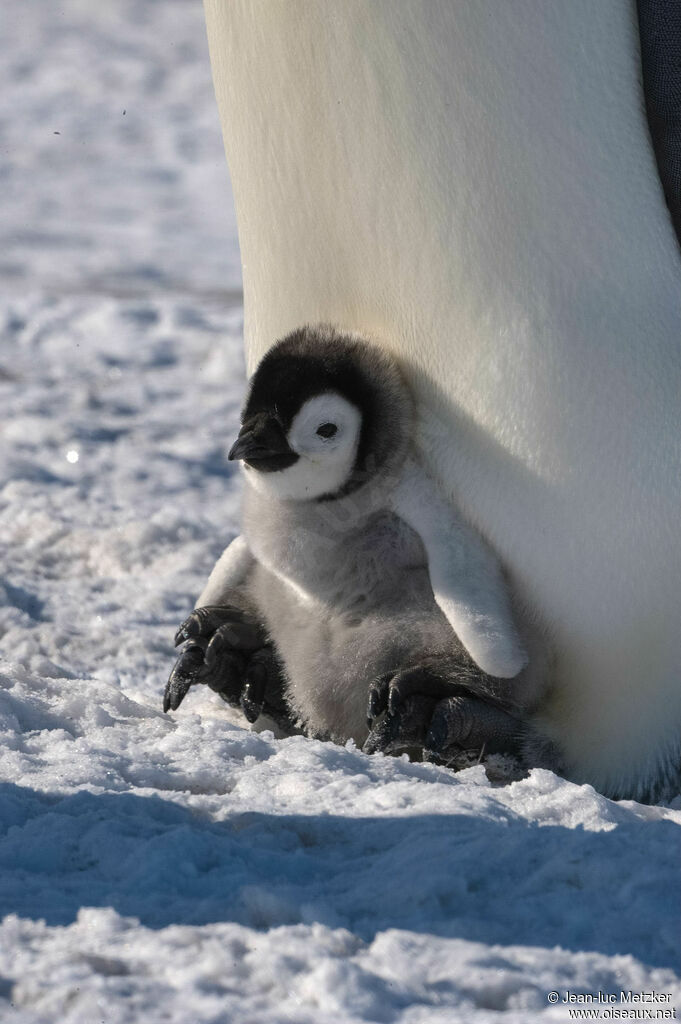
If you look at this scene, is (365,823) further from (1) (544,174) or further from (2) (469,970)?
(1) (544,174)

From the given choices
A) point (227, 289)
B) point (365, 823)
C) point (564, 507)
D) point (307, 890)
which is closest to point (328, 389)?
point (564, 507)

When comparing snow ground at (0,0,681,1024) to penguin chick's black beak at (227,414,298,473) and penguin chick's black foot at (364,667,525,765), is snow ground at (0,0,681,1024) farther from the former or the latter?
penguin chick's black beak at (227,414,298,473)

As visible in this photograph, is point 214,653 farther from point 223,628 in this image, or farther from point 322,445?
point 322,445

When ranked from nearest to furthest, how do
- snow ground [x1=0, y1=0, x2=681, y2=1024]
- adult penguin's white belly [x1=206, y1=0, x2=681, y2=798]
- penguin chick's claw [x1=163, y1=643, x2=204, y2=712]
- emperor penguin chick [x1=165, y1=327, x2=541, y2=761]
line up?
snow ground [x1=0, y1=0, x2=681, y2=1024]
adult penguin's white belly [x1=206, y1=0, x2=681, y2=798]
emperor penguin chick [x1=165, y1=327, x2=541, y2=761]
penguin chick's claw [x1=163, y1=643, x2=204, y2=712]

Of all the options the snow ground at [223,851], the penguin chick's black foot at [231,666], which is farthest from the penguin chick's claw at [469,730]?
the penguin chick's black foot at [231,666]

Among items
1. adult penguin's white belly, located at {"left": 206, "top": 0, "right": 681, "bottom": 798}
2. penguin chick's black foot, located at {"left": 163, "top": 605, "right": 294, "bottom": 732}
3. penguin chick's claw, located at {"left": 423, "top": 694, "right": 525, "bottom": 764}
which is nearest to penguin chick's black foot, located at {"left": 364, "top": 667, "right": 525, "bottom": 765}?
penguin chick's claw, located at {"left": 423, "top": 694, "right": 525, "bottom": 764}

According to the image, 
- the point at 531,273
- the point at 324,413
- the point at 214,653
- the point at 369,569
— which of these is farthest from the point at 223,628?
the point at 531,273

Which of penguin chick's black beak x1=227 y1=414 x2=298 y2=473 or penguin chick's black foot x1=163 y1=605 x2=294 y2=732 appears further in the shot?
penguin chick's black foot x1=163 y1=605 x2=294 y2=732

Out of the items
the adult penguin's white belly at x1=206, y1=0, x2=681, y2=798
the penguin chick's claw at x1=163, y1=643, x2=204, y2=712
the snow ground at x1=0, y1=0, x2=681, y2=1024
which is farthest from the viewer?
the penguin chick's claw at x1=163, y1=643, x2=204, y2=712

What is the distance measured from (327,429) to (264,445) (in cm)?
9

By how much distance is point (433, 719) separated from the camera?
180 centimetres

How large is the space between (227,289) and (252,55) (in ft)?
9.62

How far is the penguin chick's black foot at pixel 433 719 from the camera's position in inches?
70.3

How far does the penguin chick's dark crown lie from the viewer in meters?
1.85
